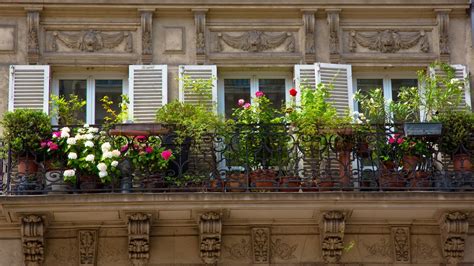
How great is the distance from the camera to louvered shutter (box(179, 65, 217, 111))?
671 inches

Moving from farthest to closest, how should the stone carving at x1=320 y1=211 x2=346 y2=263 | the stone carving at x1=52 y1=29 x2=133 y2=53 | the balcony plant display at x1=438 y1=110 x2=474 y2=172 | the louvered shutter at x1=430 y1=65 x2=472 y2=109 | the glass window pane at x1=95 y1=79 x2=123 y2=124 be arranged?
the stone carving at x1=52 y1=29 x2=133 y2=53, the glass window pane at x1=95 y1=79 x2=123 y2=124, the louvered shutter at x1=430 y1=65 x2=472 y2=109, the balcony plant display at x1=438 y1=110 x2=474 y2=172, the stone carving at x1=320 y1=211 x2=346 y2=263

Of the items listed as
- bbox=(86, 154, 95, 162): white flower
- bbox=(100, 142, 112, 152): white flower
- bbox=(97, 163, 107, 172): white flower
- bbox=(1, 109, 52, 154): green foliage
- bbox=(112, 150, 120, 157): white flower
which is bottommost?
bbox=(97, 163, 107, 172): white flower

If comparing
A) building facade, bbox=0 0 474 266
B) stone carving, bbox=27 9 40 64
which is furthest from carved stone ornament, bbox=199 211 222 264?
stone carving, bbox=27 9 40 64

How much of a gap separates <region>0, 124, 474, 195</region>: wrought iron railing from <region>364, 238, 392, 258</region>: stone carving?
2.68 feet

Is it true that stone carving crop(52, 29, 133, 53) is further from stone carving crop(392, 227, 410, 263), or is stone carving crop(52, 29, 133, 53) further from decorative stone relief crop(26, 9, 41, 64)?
stone carving crop(392, 227, 410, 263)

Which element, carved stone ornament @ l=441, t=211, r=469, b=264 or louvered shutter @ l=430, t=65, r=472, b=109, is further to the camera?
louvered shutter @ l=430, t=65, r=472, b=109

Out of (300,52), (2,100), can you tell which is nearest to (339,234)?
(300,52)


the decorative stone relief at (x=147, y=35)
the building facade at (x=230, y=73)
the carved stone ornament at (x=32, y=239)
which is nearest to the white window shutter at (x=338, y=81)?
the building facade at (x=230, y=73)

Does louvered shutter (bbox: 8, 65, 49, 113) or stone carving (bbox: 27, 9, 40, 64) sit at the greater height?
stone carving (bbox: 27, 9, 40, 64)

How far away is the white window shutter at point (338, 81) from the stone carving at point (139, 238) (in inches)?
130

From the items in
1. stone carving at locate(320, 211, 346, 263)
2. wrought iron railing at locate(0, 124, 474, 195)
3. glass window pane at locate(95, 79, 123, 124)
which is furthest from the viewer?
glass window pane at locate(95, 79, 123, 124)

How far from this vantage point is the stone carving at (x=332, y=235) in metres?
15.8

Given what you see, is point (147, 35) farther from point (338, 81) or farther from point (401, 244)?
point (401, 244)

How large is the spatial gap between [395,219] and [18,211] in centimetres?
486
